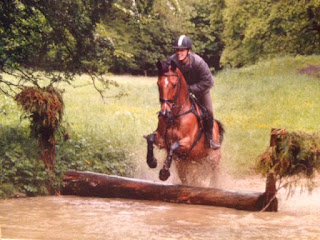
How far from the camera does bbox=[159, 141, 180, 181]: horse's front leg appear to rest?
284 inches

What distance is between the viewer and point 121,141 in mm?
10016

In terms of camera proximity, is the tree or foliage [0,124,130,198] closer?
foliage [0,124,130,198]

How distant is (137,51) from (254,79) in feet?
10.9

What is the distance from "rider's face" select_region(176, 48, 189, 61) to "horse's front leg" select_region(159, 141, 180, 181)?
1.03 m

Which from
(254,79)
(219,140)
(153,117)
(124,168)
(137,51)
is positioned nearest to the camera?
(219,140)

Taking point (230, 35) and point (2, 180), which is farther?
point (230, 35)

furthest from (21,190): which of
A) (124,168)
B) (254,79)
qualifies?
(254,79)

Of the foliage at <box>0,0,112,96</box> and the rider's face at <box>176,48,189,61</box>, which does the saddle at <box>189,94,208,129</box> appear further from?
the foliage at <box>0,0,112,96</box>

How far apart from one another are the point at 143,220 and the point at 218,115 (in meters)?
6.44

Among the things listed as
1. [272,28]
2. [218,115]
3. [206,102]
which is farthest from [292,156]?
[218,115]

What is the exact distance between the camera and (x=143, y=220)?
255 inches

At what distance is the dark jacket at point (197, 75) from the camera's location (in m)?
7.67

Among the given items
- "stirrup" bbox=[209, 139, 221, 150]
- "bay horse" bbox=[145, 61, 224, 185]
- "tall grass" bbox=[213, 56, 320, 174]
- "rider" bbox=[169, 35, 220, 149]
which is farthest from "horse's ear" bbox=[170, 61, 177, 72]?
"tall grass" bbox=[213, 56, 320, 174]

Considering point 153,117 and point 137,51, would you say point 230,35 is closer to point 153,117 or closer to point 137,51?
point 137,51
